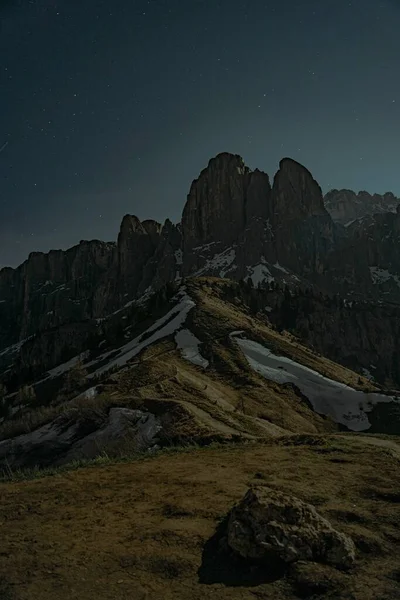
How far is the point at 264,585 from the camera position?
11.2 m

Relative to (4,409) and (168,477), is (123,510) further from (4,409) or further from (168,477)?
(4,409)

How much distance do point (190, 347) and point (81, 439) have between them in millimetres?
46963

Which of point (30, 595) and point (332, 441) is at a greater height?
point (30, 595)

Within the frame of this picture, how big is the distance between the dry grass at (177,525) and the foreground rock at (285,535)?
414 mm

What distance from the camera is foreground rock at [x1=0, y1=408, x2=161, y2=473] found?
33.2 meters

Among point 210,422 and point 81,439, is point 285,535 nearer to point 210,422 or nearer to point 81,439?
point 210,422

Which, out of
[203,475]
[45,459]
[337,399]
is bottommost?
[337,399]

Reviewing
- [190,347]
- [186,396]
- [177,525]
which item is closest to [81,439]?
[186,396]

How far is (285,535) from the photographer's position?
1208 cm

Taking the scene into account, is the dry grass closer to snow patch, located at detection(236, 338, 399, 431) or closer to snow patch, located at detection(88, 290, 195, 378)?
snow patch, located at detection(236, 338, 399, 431)

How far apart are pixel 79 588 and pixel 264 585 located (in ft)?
14.5

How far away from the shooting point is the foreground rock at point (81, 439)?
33250mm

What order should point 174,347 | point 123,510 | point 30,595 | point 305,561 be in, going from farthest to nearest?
point 174,347, point 123,510, point 305,561, point 30,595

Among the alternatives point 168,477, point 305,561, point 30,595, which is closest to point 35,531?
point 30,595
